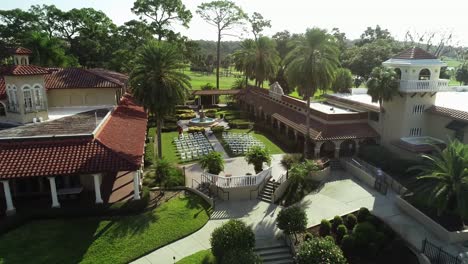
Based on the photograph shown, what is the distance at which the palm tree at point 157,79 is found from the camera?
27.4m

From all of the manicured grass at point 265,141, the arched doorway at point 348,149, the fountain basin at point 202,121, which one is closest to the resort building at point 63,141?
the manicured grass at point 265,141

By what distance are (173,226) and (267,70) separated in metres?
40.8

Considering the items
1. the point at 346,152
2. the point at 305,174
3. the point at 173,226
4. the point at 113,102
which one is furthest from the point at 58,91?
the point at 346,152

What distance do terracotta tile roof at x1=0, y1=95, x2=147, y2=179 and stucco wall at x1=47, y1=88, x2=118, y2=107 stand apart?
36.0 feet

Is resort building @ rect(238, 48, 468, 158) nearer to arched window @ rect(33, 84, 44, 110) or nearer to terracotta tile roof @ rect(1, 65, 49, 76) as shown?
arched window @ rect(33, 84, 44, 110)

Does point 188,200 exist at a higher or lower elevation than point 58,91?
lower

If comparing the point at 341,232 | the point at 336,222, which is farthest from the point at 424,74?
the point at 341,232

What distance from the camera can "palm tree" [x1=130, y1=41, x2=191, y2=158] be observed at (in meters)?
27.4

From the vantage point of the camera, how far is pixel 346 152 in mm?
34969

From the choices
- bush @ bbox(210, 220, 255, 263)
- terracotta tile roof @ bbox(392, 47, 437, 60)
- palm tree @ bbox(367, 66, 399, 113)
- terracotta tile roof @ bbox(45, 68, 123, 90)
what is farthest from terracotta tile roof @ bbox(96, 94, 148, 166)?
terracotta tile roof @ bbox(392, 47, 437, 60)

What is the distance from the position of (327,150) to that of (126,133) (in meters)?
20.2

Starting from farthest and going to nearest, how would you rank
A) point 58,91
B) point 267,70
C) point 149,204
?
point 267,70 → point 58,91 → point 149,204

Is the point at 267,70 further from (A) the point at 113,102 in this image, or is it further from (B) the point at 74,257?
(B) the point at 74,257

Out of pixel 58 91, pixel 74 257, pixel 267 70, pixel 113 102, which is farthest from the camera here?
pixel 267 70
